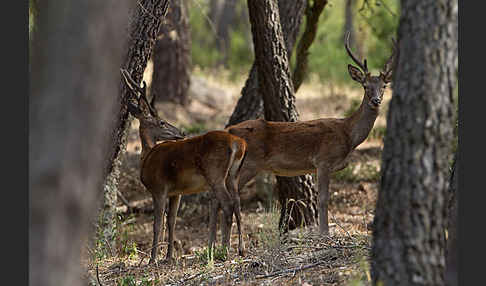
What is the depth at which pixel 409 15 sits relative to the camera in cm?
438

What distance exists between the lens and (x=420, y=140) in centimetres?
436

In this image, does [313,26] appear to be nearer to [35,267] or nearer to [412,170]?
[412,170]

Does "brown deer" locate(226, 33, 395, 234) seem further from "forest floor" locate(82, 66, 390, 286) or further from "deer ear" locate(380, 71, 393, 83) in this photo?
"forest floor" locate(82, 66, 390, 286)

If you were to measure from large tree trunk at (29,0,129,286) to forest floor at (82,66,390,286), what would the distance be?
228 cm

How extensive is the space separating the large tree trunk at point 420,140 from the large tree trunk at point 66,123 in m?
1.88

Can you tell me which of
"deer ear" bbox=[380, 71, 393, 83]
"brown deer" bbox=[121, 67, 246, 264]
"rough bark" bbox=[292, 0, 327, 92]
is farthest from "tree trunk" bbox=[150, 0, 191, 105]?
"deer ear" bbox=[380, 71, 393, 83]

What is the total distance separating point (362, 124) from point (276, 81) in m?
1.25

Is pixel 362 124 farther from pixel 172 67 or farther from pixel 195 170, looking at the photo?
pixel 172 67

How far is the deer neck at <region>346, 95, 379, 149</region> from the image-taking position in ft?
27.9

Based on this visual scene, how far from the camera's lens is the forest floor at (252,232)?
20.3ft

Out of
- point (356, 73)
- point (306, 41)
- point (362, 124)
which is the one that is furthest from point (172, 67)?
point (362, 124)

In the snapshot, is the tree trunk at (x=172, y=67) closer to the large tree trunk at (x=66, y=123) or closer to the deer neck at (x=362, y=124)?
the deer neck at (x=362, y=124)

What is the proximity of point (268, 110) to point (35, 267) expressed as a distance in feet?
19.0

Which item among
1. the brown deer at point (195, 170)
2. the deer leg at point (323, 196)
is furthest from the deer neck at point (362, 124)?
the brown deer at point (195, 170)
